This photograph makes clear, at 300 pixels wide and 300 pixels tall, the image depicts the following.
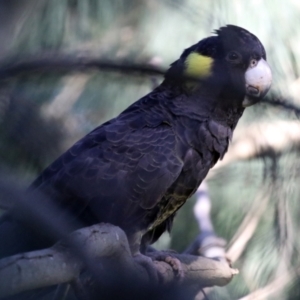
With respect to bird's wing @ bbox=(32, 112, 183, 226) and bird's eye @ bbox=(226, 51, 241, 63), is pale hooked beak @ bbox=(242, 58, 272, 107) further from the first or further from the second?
bird's wing @ bbox=(32, 112, 183, 226)

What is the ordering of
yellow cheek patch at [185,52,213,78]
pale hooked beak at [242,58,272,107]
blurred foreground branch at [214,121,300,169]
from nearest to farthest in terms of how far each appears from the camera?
blurred foreground branch at [214,121,300,169]
pale hooked beak at [242,58,272,107]
yellow cheek patch at [185,52,213,78]

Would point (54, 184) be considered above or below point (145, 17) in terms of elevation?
below

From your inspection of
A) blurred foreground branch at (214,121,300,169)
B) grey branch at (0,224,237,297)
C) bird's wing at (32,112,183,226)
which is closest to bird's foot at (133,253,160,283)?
grey branch at (0,224,237,297)

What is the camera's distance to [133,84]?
3.17 ft

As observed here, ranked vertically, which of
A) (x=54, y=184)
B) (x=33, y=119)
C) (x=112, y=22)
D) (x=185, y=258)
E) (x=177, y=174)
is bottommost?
(x=185, y=258)

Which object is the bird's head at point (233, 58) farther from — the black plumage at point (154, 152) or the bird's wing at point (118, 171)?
the bird's wing at point (118, 171)

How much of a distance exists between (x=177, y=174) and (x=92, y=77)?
824mm

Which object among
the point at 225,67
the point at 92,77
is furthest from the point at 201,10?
the point at 225,67

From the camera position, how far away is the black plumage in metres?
1.53

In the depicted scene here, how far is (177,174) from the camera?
1.60 metres

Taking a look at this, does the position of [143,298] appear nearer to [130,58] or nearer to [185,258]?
[130,58]

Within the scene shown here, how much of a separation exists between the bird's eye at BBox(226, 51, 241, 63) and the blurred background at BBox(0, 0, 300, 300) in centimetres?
10

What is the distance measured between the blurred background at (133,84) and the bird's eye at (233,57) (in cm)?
Result: 10

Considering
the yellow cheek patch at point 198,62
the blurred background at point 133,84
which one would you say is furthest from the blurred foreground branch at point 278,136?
the yellow cheek patch at point 198,62
